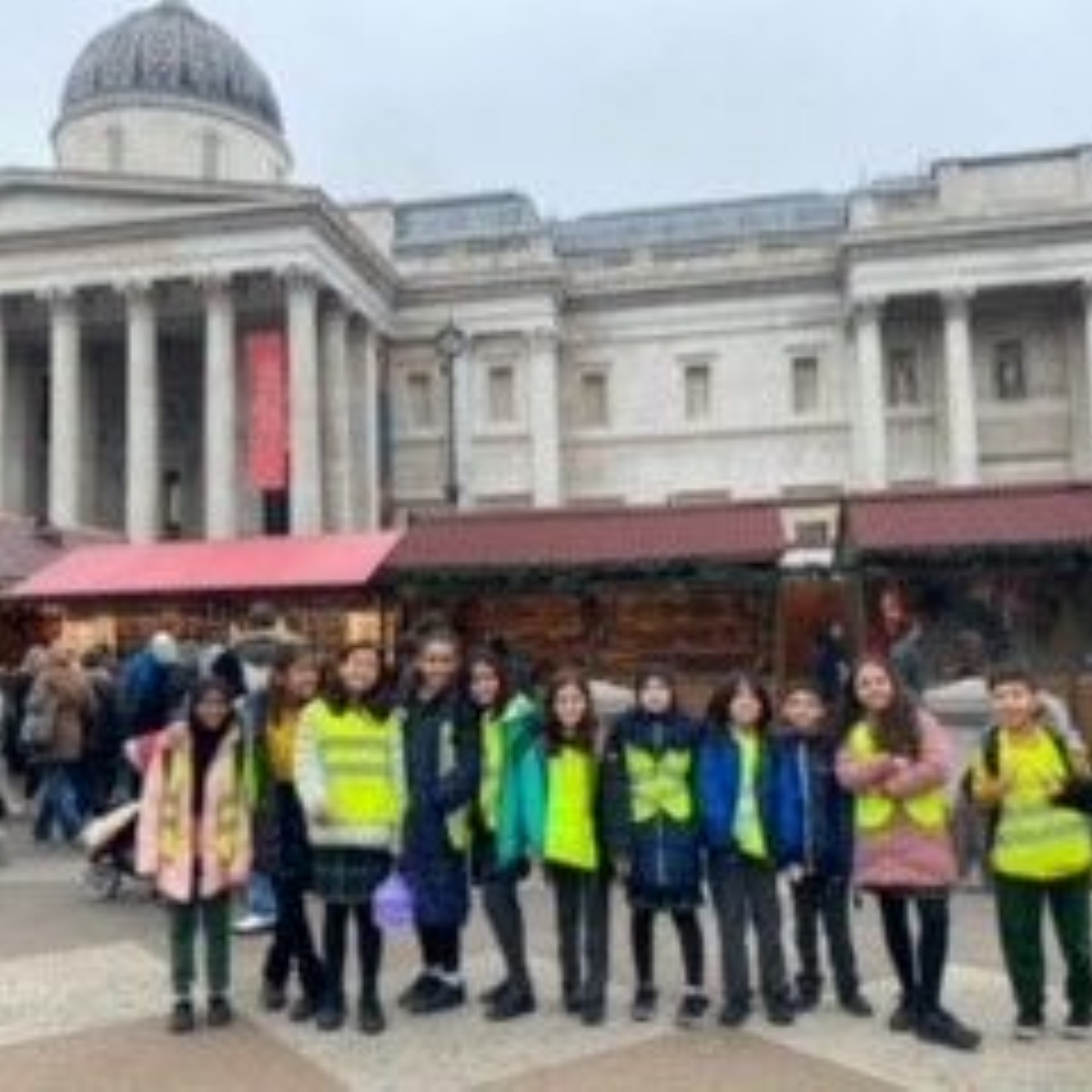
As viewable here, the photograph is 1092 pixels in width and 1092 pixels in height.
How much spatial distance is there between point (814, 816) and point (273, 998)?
2.89 metres

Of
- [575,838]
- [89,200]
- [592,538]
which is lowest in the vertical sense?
[575,838]

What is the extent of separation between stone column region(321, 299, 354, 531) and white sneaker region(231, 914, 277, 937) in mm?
33621

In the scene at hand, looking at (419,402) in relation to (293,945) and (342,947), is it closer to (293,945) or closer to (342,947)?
(293,945)

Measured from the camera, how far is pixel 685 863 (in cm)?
859

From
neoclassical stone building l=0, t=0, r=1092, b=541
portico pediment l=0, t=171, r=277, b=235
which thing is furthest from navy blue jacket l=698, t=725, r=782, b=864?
portico pediment l=0, t=171, r=277, b=235

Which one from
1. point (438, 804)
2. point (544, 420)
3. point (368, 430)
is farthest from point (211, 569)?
point (438, 804)

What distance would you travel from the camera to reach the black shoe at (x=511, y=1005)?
848cm

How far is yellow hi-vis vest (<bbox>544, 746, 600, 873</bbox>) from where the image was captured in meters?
8.61

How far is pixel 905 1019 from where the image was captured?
816 centimetres

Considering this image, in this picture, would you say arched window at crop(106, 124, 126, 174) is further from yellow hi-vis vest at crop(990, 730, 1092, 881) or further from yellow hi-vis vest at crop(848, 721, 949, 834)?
yellow hi-vis vest at crop(990, 730, 1092, 881)

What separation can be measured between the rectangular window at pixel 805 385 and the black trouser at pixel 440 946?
139ft

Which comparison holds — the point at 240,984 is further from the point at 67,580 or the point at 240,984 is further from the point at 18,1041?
→ the point at 67,580

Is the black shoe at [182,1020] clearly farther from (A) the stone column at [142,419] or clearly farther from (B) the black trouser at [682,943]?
(A) the stone column at [142,419]

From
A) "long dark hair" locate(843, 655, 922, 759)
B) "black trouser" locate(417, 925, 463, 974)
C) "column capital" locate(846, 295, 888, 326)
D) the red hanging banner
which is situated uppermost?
"column capital" locate(846, 295, 888, 326)
